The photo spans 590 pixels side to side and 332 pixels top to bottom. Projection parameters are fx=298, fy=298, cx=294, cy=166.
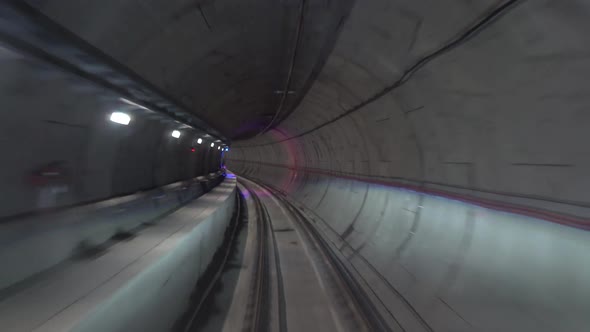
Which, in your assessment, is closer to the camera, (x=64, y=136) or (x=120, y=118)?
(x=64, y=136)

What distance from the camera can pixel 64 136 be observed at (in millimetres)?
4117

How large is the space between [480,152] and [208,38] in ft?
14.2

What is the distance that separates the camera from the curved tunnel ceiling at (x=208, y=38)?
3271 mm

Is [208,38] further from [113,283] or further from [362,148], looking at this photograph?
[362,148]

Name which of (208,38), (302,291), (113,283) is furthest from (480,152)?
(113,283)

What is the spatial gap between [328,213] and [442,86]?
7797 mm

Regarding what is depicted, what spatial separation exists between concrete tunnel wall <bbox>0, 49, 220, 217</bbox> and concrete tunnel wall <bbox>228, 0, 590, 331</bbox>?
13.0 feet

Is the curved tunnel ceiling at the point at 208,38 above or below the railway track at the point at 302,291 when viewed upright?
above

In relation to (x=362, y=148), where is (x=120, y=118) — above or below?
below

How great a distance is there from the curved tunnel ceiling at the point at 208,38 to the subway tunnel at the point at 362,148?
31mm

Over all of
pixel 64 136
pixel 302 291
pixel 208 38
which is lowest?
pixel 302 291

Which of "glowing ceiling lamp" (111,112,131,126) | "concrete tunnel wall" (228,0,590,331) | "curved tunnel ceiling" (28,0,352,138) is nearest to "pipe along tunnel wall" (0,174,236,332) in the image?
"glowing ceiling lamp" (111,112,131,126)

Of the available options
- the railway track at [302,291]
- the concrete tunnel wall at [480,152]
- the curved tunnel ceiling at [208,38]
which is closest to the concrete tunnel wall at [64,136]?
the curved tunnel ceiling at [208,38]

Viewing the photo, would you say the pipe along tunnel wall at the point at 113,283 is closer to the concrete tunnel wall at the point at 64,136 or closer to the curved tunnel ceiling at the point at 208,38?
the concrete tunnel wall at the point at 64,136
